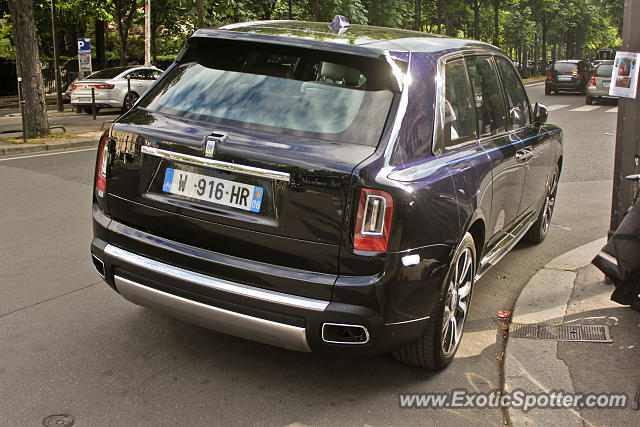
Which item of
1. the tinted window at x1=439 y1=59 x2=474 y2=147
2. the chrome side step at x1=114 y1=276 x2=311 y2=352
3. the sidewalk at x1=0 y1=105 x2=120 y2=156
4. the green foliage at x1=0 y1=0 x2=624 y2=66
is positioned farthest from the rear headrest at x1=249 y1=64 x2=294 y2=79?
the green foliage at x1=0 y1=0 x2=624 y2=66

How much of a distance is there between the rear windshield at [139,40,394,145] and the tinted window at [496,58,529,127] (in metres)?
1.91

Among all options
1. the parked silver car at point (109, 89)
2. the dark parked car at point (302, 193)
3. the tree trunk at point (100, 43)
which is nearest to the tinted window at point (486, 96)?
the dark parked car at point (302, 193)

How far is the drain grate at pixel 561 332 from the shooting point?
13.8 ft

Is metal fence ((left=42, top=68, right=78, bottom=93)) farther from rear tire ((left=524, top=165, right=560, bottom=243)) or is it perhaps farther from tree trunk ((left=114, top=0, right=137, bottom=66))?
rear tire ((left=524, top=165, right=560, bottom=243))

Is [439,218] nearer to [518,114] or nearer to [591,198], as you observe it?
[518,114]

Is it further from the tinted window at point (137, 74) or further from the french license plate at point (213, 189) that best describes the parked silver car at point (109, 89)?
the french license plate at point (213, 189)

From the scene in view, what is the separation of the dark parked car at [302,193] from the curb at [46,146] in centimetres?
990

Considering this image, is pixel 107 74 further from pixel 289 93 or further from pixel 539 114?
pixel 289 93

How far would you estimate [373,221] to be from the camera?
313cm

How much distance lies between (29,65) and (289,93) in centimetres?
1264

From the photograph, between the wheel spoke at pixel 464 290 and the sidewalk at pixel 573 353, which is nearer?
the sidewalk at pixel 573 353

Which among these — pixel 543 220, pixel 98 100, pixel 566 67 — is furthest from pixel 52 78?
pixel 543 220

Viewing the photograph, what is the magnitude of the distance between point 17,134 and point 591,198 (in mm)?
11903

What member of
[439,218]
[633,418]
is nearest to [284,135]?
[439,218]
